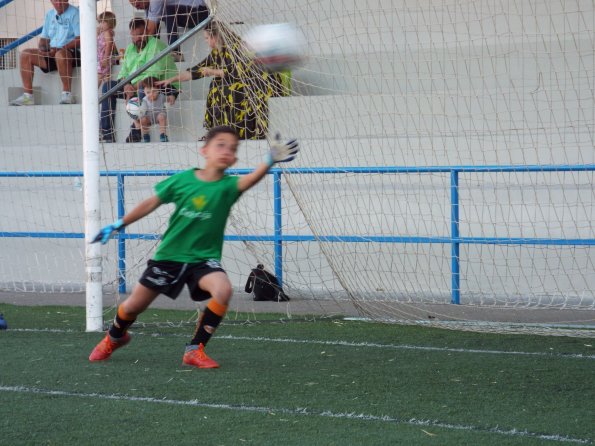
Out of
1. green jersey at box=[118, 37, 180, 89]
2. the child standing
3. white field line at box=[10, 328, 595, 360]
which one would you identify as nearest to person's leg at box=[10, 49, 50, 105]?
the child standing

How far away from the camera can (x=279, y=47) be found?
7.25 metres

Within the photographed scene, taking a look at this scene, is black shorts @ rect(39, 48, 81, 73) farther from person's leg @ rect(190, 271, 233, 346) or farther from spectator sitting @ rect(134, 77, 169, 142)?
person's leg @ rect(190, 271, 233, 346)

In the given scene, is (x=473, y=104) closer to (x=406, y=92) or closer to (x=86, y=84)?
(x=406, y=92)

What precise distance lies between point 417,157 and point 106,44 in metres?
3.51

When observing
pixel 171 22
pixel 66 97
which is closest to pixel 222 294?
pixel 171 22

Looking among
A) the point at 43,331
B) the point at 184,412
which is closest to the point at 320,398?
the point at 184,412

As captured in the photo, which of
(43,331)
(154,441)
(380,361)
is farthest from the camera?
(43,331)

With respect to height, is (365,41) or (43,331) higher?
(365,41)

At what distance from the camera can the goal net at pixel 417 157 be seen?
963cm

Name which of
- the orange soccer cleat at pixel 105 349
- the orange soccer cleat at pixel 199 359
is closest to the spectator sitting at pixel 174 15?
the orange soccer cleat at pixel 105 349

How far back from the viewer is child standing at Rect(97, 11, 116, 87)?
1044 centimetres

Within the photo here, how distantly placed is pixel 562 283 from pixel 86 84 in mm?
5023

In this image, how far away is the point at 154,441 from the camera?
4.54 meters

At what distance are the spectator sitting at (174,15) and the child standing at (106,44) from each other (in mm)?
746
